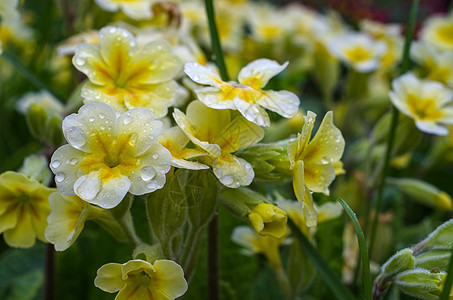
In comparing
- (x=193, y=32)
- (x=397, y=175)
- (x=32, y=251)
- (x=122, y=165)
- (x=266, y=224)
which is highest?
(x=122, y=165)

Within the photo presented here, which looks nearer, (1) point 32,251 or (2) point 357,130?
(1) point 32,251

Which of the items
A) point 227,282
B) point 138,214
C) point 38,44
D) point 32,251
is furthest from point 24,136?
point 227,282

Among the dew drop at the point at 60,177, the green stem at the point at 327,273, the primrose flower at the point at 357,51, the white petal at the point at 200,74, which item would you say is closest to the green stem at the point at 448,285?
the green stem at the point at 327,273

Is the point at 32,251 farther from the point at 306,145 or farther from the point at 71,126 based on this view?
the point at 306,145

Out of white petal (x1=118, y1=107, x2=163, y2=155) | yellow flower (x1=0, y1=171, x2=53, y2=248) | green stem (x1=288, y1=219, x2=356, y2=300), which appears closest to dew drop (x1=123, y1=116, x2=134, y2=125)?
white petal (x1=118, y1=107, x2=163, y2=155)

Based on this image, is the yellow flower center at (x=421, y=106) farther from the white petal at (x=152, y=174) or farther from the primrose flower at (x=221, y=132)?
the white petal at (x=152, y=174)

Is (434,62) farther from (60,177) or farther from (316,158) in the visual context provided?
(60,177)
